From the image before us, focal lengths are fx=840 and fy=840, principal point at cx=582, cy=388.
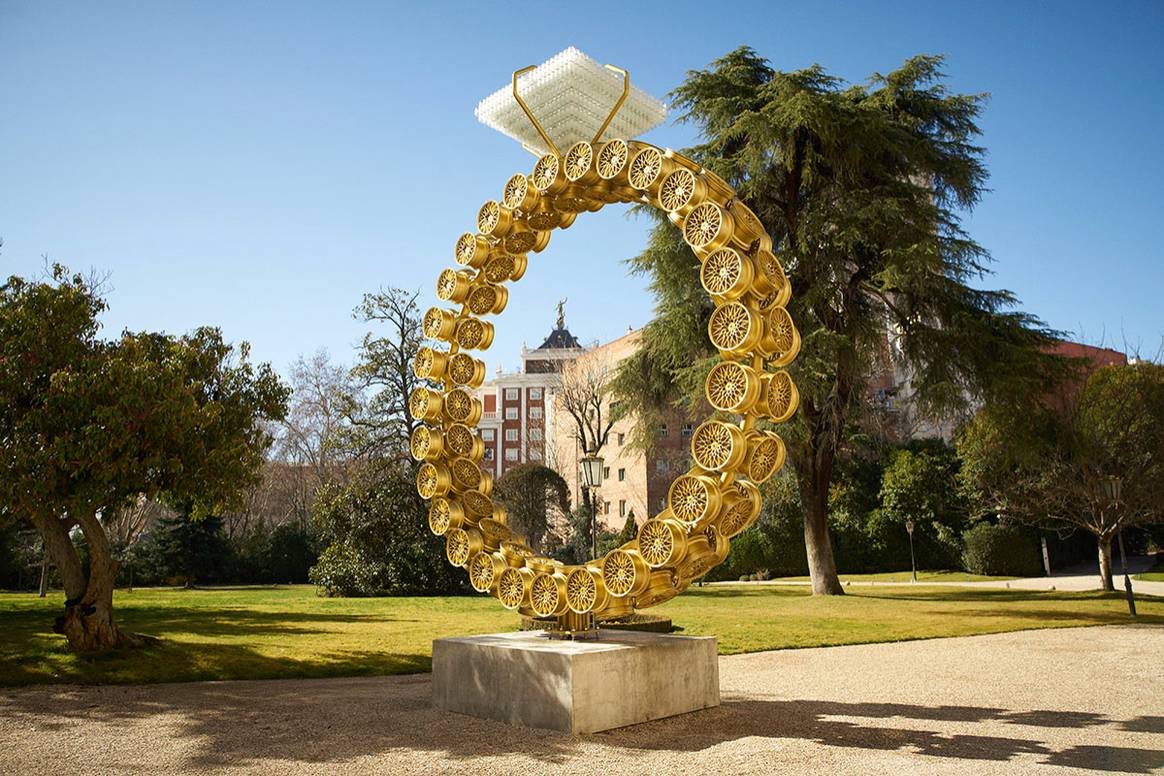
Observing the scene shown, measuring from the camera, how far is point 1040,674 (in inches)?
352

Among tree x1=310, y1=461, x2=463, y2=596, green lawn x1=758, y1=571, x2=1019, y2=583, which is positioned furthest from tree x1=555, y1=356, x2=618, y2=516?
tree x1=310, y1=461, x2=463, y2=596

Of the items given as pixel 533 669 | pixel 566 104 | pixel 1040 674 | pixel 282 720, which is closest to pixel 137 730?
pixel 282 720

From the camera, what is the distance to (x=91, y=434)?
9.15 meters

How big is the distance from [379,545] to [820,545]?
1245 cm

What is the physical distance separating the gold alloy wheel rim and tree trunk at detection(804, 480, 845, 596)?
13.6 m

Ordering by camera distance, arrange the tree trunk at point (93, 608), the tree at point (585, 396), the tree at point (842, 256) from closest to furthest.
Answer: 1. the tree trunk at point (93, 608)
2. the tree at point (842, 256)
3. the tree at point (585, 396)

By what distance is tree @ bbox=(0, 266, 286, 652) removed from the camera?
923 cm

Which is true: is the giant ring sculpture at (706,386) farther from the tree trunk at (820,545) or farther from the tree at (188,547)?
the tree at (188,547)

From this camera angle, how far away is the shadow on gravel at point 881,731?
5.34 meters

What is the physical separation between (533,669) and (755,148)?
14.3 m

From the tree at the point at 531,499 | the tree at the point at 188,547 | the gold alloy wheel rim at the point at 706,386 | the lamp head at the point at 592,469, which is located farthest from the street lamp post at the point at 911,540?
the gold alloy wheel rim at the point at 706,386

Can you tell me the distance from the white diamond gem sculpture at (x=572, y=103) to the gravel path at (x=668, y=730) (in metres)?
5.28

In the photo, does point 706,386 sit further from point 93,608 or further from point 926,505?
point 926,505

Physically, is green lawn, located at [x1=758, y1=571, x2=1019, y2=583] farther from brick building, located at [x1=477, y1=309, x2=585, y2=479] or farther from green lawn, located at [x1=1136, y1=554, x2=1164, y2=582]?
brick building, located at [x1=477, y1=309, x2=585, y2=479]
